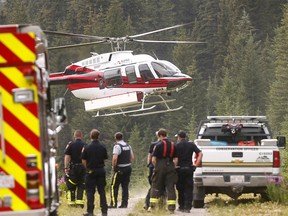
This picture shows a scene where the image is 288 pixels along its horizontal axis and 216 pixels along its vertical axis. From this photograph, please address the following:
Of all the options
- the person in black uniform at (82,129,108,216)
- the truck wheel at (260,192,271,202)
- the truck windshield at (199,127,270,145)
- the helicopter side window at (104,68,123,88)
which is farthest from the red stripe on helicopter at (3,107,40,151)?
the helicopter side window at (104,68,123,88)

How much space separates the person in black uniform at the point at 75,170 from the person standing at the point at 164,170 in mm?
1933

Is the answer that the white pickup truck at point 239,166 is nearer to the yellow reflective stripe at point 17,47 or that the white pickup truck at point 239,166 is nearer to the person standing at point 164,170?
the person standing at point 164,170

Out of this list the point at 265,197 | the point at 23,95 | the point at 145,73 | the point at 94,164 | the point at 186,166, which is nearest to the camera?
the point at 23,95

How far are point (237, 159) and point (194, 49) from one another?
369 ft

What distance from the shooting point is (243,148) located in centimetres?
2098

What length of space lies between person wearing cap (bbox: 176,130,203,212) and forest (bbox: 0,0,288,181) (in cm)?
6650

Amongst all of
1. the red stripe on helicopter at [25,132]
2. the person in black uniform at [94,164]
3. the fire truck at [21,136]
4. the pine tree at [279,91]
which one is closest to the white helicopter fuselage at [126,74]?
the person in black uniform at [94,164]

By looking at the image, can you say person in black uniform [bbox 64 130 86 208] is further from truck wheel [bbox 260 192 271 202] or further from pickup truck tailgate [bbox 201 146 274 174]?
truck wheel [bbox 260 192 271 202]

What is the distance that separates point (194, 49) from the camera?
133 metres

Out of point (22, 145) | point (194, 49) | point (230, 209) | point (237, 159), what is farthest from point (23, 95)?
point (194, 49)

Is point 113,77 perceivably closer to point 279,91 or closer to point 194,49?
point 279,91

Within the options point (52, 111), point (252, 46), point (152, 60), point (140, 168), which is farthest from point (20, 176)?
point (252, 46)

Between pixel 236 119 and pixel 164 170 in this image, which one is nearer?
pixel 164 170

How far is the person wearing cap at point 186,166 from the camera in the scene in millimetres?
20664
